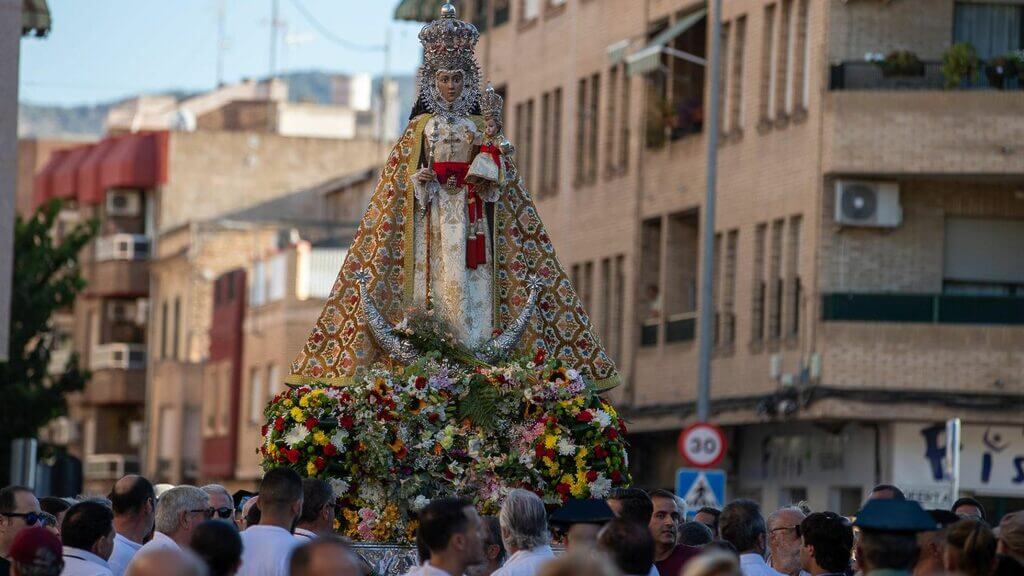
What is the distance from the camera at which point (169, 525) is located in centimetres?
1391

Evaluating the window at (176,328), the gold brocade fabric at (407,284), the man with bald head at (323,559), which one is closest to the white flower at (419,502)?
the gold brocade fabric at (407,284)

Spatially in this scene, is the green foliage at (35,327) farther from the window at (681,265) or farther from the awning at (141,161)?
the awning at (141,161)

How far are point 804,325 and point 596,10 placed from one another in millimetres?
10407

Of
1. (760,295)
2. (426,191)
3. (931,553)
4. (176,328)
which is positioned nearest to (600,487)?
(426,191)

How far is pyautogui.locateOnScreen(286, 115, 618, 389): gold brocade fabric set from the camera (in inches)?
689

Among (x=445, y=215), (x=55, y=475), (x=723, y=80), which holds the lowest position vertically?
(x=55, y=475)

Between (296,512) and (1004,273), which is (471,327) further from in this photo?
(1004,273)

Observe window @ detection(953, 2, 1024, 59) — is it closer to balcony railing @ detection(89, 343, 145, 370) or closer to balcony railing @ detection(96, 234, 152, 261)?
balcony railing @ detection(96, 234, 152, 261)

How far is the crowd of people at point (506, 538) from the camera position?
10453 millimetres

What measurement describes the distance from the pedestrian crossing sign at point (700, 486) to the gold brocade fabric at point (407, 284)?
44.2 ft

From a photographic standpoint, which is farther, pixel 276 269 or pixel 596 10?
pixel 276 269

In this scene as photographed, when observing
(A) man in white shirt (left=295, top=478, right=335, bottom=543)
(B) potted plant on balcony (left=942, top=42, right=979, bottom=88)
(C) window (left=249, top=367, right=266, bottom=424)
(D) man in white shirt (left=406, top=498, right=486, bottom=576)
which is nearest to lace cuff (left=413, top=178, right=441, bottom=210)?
(A) man in white shirt (left=295, top=478, right=335, bottom=543)

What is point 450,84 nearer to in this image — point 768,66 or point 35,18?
point 35,18

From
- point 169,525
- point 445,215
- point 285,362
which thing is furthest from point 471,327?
point 285,362
